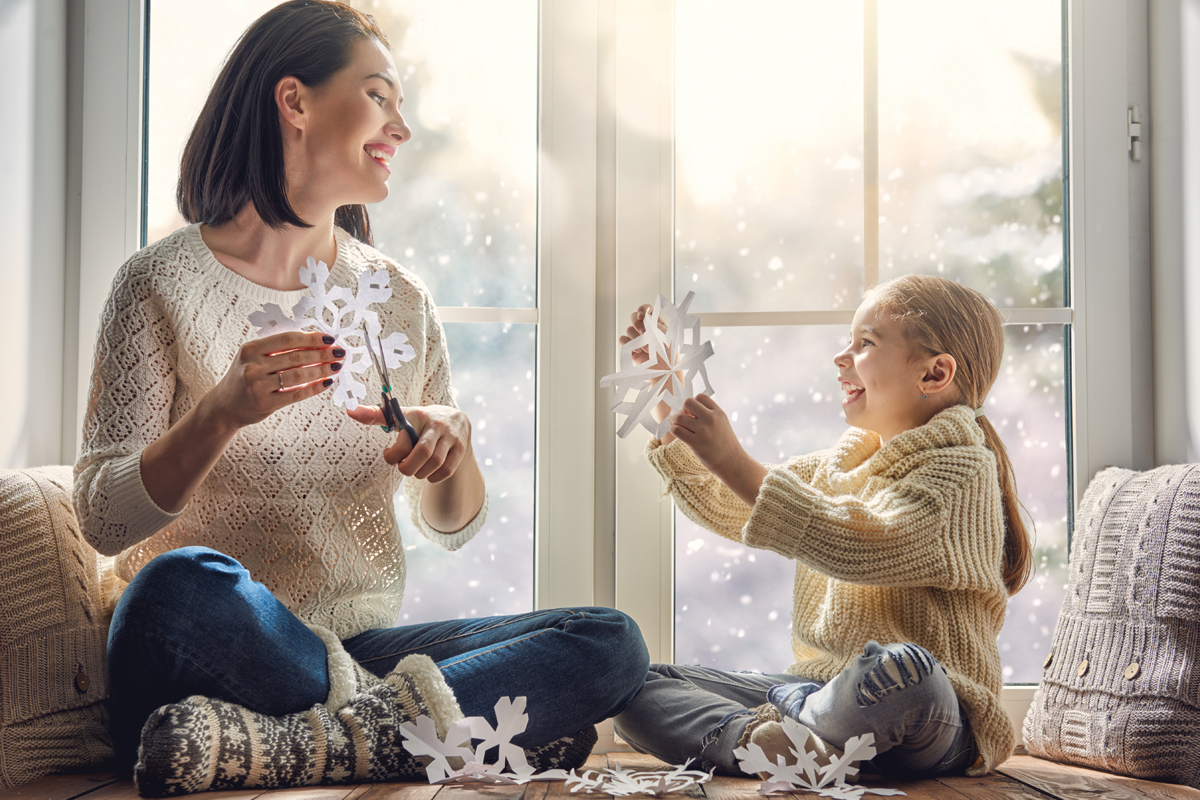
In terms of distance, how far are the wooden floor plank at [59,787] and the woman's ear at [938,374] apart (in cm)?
116

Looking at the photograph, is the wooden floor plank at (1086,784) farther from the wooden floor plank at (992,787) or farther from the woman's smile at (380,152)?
the woman's smile at (380,152)

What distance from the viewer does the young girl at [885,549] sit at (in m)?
1.06

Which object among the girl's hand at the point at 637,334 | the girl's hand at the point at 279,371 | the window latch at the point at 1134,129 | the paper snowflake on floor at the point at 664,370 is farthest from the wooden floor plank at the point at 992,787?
the window latch at the point at 1134,129

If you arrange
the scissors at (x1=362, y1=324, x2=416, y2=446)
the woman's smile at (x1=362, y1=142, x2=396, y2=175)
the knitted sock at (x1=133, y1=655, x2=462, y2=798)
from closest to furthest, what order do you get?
the knitted sock at (x1=133, y1=655, x2=462, y2=798), the scissors at (x1=362, y1=324, x2=416, y2=446), the woman's smile at (x1=362, y1=142, x2=396, y2=175)

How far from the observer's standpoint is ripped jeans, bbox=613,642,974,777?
3.35 ft

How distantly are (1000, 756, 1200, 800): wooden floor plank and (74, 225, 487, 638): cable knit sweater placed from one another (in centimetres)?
88

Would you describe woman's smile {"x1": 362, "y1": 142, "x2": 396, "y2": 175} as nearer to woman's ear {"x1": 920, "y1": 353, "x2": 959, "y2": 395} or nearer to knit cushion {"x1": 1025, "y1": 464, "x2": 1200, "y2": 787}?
woman's ear {"x1": 920, "y1": 353, "x2": 959, "y2": 395}

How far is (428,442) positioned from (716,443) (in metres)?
0.38

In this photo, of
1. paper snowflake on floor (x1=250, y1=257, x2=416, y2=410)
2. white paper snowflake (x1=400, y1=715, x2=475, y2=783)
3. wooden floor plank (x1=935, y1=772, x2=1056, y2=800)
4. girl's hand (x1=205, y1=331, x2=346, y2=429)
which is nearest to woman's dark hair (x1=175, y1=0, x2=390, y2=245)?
paper snowflake on floor (x1=250, y1=257, x2=416, y2=410)

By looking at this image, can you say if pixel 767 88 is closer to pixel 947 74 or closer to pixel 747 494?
pixel 947 74

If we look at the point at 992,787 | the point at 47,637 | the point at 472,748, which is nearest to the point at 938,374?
the point at 992,787

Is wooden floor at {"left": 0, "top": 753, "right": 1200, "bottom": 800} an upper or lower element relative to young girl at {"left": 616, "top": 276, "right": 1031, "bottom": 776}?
lower

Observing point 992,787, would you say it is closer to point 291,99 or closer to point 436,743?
point 436,743

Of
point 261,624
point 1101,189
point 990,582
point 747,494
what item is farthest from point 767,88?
point 261,624
